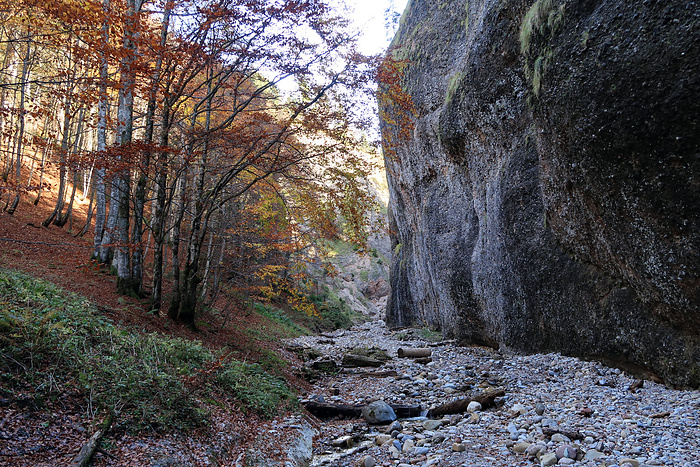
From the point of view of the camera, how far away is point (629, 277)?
22.0 ft

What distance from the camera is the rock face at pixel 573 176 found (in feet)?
17.7

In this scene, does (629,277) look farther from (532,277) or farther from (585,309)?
(532,277)

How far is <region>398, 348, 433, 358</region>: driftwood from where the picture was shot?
40.7 feet

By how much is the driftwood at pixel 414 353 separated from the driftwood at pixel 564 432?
7.39m

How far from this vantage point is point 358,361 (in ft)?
37.7

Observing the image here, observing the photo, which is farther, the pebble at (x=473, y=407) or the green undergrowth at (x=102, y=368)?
the pebble at (x=473, y=407)

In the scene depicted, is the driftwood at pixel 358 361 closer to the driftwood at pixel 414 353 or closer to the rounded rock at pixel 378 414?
the driftwood at pixel 414 353

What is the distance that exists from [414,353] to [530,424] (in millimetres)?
7089

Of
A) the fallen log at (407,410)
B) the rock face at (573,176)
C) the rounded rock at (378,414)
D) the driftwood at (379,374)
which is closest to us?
the rock face at (573,176)

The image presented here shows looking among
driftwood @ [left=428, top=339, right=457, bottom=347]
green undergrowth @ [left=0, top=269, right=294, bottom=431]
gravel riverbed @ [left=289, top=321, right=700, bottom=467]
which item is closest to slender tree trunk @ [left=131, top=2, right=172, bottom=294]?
green undergrowth @ [left=0, top=269, right=294, bottom=431]

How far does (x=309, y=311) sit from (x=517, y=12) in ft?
30.9

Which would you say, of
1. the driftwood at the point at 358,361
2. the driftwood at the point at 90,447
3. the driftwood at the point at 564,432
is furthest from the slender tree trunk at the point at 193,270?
the driftwood at the point at 564,432

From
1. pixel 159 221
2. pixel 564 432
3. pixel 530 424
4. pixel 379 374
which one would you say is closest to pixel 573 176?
pixel 530 424

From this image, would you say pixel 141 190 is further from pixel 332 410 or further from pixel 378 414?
pixel 378 414
